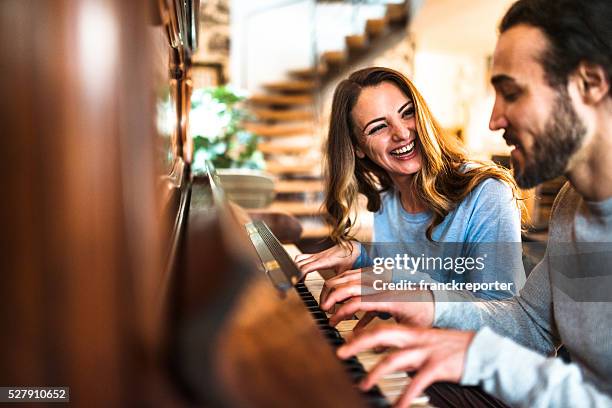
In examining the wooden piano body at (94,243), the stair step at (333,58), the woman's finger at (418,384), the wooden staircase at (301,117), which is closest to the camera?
the wooden piano body at (94,243)

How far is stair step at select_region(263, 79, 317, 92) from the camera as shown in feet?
28.5

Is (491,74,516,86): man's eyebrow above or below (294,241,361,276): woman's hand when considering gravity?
above

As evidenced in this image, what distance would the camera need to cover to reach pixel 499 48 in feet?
2.59

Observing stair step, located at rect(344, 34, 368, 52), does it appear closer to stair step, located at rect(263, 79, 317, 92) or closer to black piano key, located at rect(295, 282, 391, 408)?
stair step, located at rect(263, 79, 317, 92)

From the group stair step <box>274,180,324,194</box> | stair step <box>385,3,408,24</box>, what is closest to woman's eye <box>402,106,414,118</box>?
stair step <box>274,180,324,194</box>

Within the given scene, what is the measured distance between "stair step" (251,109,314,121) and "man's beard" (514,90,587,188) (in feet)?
24.9

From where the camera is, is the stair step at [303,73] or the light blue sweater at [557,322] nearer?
the light blue sweater at [557,322]

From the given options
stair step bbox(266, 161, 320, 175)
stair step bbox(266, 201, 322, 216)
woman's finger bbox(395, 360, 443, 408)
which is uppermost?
woman's finger bbox(395, 360, 443, 408)

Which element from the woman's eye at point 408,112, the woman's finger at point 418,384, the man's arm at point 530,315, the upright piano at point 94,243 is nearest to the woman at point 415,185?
the woman's eye at point 408,112

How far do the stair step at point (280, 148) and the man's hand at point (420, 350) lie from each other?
23.2 ft

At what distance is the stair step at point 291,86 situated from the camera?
869cm

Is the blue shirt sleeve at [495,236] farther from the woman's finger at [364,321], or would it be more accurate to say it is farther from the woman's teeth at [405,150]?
the woman's finger at [364,321]

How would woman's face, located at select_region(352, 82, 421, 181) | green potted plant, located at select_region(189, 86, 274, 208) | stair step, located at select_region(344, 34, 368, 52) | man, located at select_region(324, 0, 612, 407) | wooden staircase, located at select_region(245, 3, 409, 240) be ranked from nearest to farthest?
1. man, located at select_region(324, 0, 612, 407)
2. woman's face, located at select_region(352, 82, 421, 181)
3. green potted plant, located at select_region(189, 86, 274, 208)
4. wooden staircase, located at select_region(245, 3, 409, 240)
5. stair step, located at select_region(344, 34, 368, 52)

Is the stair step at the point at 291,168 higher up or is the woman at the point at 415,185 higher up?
the woman at the point at 415,185
